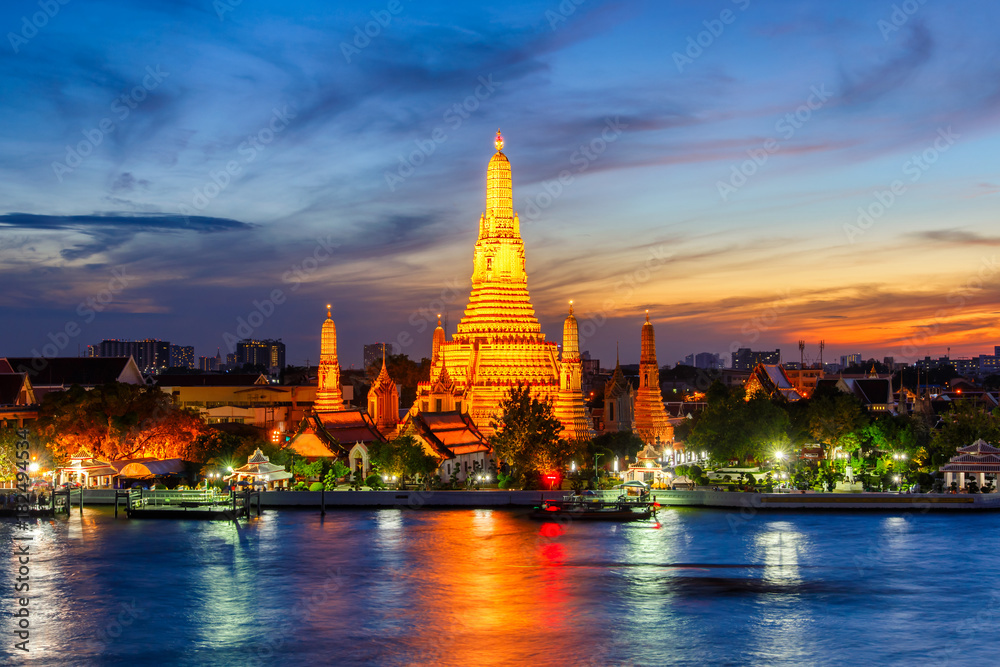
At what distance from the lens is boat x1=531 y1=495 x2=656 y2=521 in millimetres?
63406

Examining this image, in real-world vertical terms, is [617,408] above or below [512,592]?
above

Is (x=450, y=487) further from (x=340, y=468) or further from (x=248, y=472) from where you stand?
(x=248, y=472)

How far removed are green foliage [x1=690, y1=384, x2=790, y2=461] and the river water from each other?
57.4 ft

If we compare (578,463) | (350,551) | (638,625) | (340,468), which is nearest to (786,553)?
(638,625)

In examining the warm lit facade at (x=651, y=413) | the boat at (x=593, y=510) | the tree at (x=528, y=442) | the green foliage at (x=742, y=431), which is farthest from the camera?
the warm lit facade at (x=651, y=413)

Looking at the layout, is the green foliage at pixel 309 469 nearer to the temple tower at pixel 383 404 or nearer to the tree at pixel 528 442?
the tree at pixel 528 442

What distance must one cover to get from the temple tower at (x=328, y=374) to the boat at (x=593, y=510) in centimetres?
2397

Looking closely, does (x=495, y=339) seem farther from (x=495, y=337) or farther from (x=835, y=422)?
(x=835, y=422)

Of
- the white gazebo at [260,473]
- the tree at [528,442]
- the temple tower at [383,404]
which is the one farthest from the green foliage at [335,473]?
the temple tower at [383,404]

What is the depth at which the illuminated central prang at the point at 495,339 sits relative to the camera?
84000 millimetres

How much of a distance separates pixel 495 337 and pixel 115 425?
29048mm

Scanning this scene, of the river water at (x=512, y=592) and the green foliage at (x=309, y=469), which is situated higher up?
the green foliage at (x=309, y=469)

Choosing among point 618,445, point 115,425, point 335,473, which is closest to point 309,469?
point 335,473

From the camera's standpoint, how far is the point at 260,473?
69250mm
